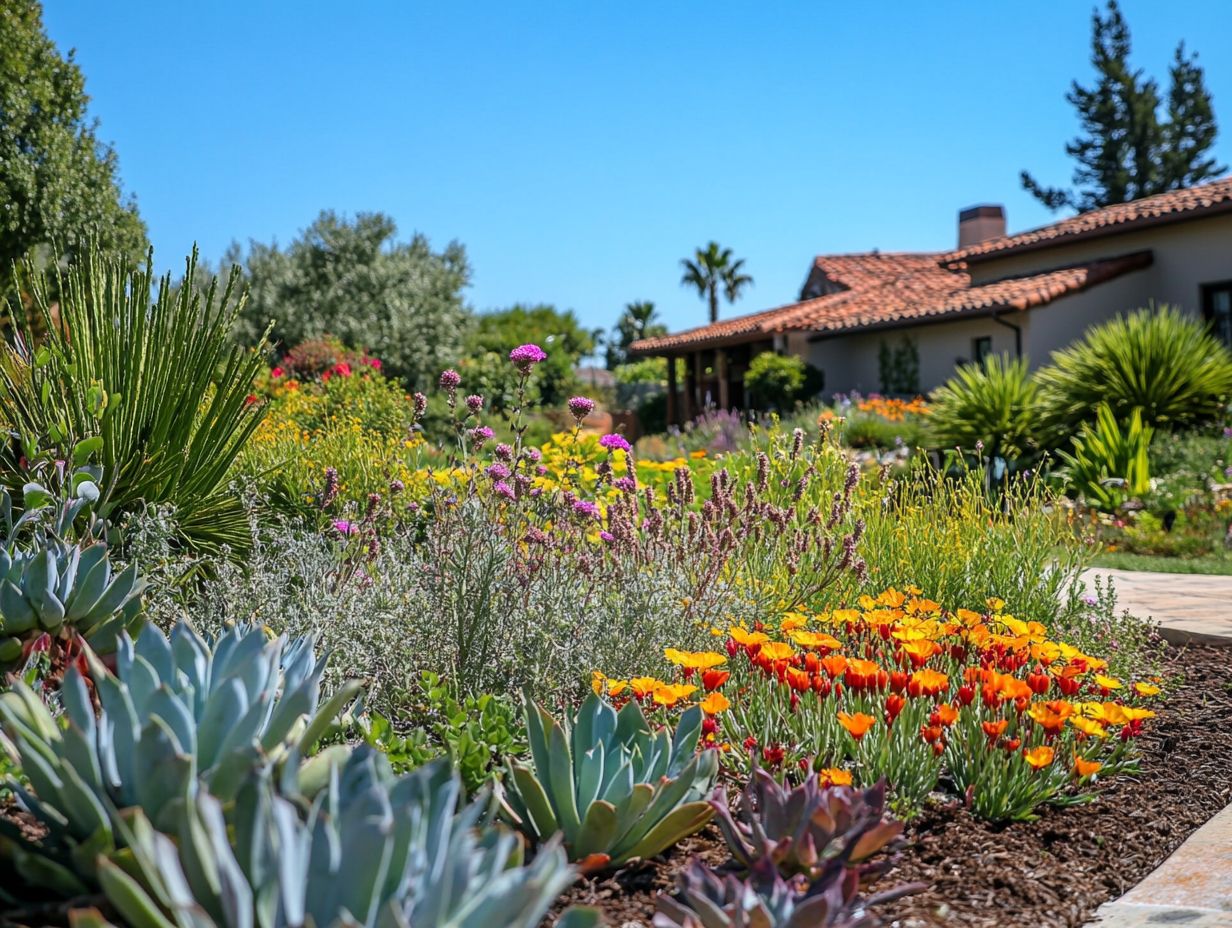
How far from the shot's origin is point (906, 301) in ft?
87.3

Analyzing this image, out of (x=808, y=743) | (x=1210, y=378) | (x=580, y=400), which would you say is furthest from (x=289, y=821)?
(x=1210, y=378)

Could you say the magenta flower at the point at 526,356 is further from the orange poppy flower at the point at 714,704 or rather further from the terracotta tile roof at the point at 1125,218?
the terracotta tile roof at the point at 1125,218

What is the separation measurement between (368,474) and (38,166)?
10.1m

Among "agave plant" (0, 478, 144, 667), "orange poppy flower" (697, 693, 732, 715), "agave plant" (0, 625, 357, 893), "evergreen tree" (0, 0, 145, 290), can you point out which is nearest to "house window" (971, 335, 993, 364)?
"evergreen tree" (0, 0, 145, 290)

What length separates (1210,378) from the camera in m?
14.3

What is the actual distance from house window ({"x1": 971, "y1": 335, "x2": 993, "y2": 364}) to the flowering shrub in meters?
20.6

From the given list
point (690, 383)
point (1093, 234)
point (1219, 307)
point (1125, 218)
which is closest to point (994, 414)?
point (1219, 307)

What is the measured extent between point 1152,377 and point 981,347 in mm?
9192

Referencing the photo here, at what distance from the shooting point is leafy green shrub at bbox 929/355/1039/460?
15445 mm

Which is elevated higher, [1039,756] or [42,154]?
[42,154]

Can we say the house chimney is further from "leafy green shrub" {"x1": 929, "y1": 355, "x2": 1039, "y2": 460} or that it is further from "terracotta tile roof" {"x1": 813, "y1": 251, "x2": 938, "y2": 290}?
"leafy green shrub" {"x1": 929, "y1": 355, "x2": 1039, "y2": 460}

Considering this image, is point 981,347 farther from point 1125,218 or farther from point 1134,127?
point 1134,127

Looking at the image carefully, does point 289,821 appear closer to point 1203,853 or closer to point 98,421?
point 1203,853

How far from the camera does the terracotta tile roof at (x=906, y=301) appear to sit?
68.5 feet
